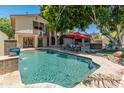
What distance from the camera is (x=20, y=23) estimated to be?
29.8 meters

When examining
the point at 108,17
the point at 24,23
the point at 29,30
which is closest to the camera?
the point at 108,17

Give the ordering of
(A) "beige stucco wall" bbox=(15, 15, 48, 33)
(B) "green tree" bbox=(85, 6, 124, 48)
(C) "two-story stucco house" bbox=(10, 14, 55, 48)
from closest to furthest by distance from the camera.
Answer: (B) "green tree" bbox=(85, 6, 124, 48) < (C) "two-story stucco house" bbox=(10, 14, 55, 48) < (A) "beige stucco wall" bbox=(15, 15, 48, 33)

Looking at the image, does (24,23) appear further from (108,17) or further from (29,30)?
(108,17)

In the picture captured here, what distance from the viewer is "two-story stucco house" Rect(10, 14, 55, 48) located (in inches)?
1131

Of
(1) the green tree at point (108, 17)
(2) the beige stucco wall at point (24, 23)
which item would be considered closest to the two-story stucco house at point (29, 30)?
(2) the beige stucco wall at point (24, 23)

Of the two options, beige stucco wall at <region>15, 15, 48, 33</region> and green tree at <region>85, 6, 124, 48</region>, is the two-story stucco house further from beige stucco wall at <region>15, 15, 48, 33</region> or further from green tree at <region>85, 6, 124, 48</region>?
green tree at <region>85, 6, 124, 48</region>

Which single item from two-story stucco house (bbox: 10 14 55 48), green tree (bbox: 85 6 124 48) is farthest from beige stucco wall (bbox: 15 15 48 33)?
green tree (bbox: 85 6 124 48)

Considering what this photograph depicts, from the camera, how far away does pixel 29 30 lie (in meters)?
30.4

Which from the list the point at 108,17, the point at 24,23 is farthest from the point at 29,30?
the point at 108,17

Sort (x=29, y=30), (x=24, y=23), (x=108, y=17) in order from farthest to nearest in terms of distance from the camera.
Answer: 1. (x=29, y=30)
2. (x=24, y=23)
3. (x=108, y=17)

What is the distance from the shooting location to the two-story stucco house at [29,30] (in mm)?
28734

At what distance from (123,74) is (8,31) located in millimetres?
24707
